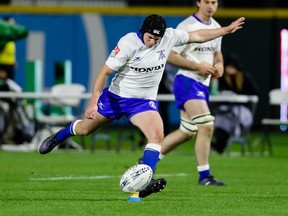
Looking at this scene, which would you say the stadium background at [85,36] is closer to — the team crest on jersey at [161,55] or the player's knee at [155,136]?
the team crest on jersey at [161,55]

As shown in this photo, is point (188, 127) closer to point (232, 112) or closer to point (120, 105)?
point (120, 105)

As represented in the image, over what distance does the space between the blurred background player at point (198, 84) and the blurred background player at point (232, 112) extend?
6634mm

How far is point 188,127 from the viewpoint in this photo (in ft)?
44.9

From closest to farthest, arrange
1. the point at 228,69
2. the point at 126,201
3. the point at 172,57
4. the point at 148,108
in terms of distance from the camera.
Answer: the point at 126,201 → the point at 148,108 → the point at 172,57 → the point at 228,69

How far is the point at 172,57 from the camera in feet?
43.6

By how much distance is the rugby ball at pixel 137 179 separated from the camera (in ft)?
34.1

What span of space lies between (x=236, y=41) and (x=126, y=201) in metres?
18.3

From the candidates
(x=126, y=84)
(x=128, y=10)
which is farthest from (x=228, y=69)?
(x=126, y=84)

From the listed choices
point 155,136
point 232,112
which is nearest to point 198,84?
point 155,136

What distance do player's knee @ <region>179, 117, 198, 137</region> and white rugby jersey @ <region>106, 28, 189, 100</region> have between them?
2169 millimetres

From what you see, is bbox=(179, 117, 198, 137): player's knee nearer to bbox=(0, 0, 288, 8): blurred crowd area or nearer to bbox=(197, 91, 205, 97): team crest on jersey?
bbox=(197, 91, 205, 97): team crest on jersey

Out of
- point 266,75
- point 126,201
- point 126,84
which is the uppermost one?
point 126,84

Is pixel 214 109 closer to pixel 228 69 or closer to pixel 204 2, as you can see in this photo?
pixel 228 69

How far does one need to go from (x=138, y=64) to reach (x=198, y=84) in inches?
92.6
